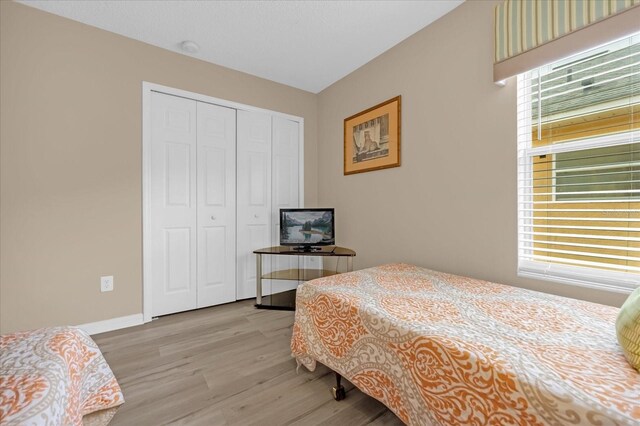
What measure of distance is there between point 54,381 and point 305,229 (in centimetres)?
233

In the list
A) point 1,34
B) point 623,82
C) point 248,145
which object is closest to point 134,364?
point 248,145

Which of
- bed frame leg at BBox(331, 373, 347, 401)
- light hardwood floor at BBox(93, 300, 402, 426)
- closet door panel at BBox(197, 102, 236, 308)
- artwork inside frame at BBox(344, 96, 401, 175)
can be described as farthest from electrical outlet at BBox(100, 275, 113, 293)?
artwork inside frame at BBox(344, 96, 401, 175)

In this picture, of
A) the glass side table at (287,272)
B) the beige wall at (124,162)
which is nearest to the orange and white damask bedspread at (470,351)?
the beige wall at (124,162)

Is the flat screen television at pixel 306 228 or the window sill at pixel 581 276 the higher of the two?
the flat screen television at pixel 306 228

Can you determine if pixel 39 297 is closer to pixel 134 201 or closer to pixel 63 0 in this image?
pixel 134 201

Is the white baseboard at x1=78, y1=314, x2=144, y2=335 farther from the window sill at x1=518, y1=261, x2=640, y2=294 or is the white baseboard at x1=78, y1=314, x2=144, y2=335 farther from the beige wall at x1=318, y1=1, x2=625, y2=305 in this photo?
the window sill at x1=518, y1=261, x2=640, y2=294

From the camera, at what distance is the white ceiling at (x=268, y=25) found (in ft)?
6.65

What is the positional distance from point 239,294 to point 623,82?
346cm

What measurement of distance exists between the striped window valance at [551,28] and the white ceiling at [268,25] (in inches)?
20.7

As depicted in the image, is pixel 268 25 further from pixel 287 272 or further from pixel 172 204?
pixel 287 272

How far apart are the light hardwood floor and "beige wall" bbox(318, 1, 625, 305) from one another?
4.04 feet

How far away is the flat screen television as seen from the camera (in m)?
3.01

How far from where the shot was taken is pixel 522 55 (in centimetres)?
163

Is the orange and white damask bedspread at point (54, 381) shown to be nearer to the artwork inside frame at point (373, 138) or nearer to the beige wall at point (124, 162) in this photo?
the beige wall at point (124, 162)
